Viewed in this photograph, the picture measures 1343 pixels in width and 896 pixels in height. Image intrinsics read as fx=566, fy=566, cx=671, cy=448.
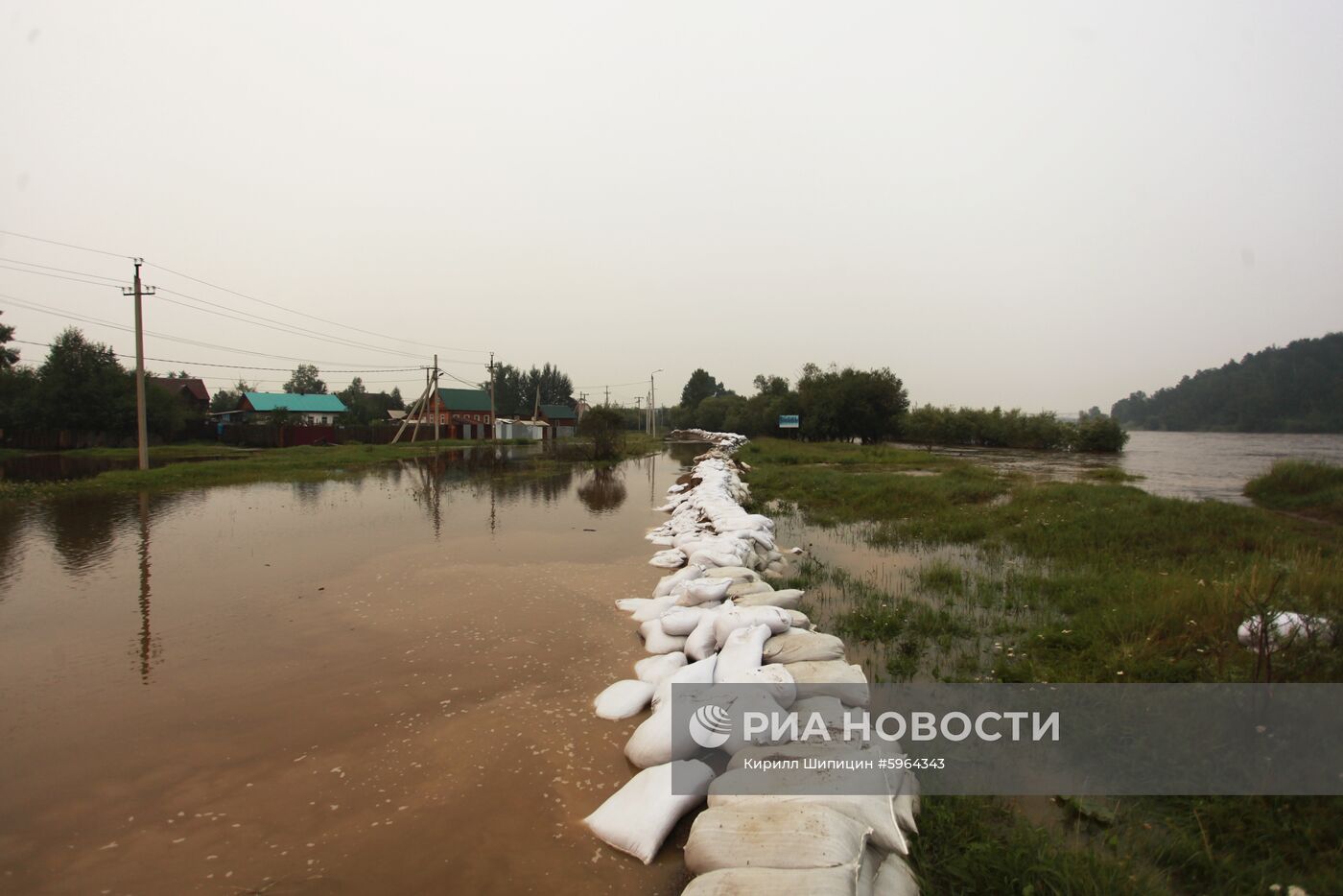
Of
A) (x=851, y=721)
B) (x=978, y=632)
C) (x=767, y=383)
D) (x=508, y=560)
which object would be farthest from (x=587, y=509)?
(x=767, y=383)

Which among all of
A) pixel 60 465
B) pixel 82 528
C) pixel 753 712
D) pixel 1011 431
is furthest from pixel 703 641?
pixel 1011 431

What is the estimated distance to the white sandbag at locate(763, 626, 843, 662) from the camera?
333cm

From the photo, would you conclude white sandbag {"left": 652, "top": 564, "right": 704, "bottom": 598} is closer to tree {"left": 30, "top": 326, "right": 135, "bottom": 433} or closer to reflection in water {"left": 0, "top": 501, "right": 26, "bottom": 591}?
reflection in water {"left": 0, "top": 501, "right": 26, "bottom": 591}

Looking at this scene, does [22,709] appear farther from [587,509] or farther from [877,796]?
[587,509]

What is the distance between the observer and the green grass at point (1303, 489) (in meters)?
9.34

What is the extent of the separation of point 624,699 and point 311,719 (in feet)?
A: 5.56

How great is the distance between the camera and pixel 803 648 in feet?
11.1

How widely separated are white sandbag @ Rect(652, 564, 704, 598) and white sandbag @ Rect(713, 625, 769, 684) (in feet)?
5.22

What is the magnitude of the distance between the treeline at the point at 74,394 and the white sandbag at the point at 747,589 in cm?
2780

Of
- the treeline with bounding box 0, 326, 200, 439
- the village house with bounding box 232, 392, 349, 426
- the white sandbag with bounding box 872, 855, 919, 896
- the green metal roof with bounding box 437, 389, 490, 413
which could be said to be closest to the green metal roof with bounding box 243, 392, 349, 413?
the village house with bounding box 232, 392, 349, 426

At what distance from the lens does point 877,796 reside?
2014 mm

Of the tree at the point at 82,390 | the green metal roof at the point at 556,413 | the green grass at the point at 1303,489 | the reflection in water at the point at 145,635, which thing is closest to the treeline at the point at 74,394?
the tree at the point at 82,390

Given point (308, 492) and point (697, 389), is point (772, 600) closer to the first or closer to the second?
point (308, 492)

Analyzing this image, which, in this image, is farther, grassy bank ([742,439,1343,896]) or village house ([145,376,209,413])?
village house ([145,376,209,413])
